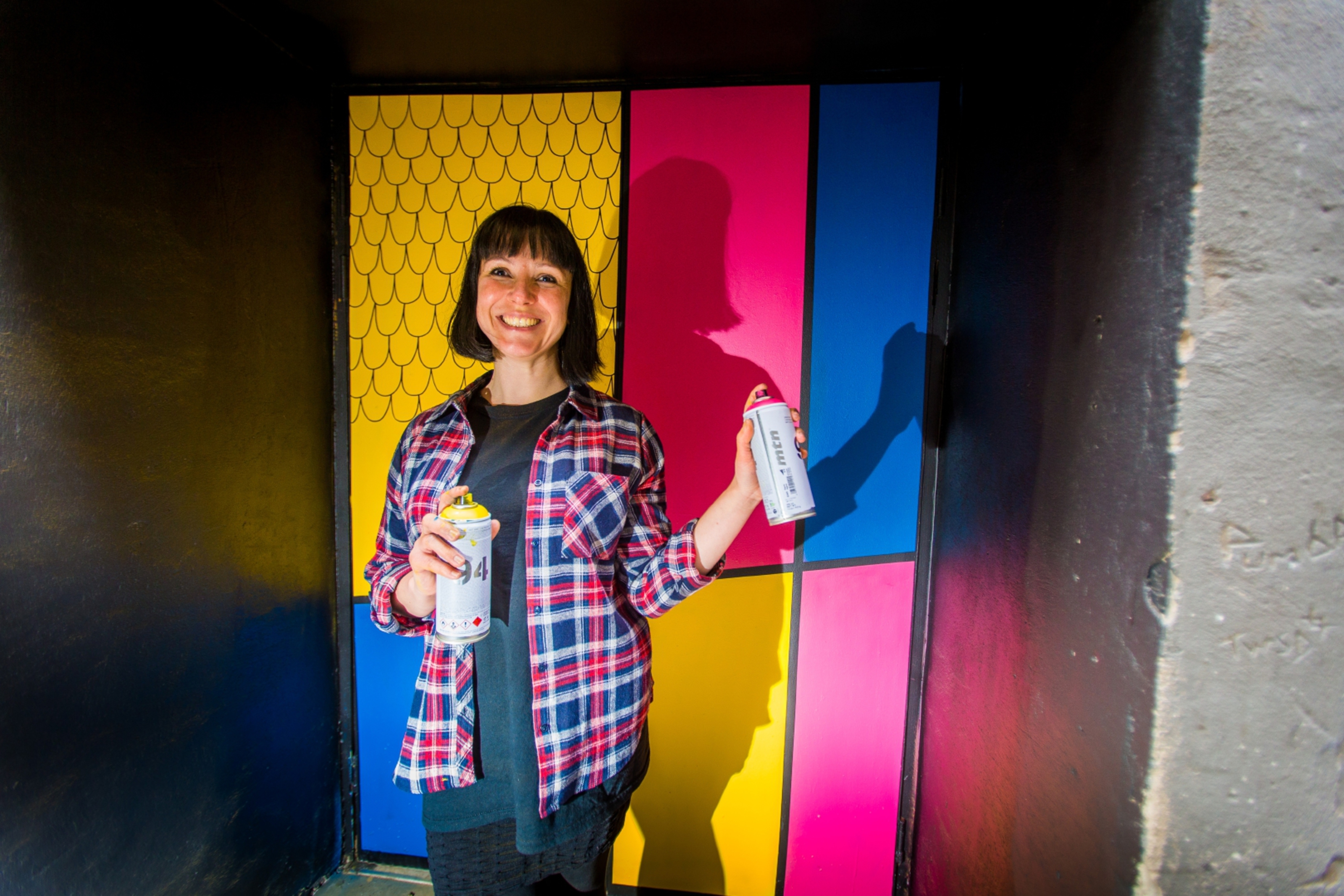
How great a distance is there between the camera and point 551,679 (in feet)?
3.39

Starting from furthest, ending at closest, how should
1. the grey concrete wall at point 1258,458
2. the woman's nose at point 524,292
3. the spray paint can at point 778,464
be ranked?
1. the woman's nose at point 524,292
2. the spray paint can at point 778,464
3. the grey concrete wall at point 1258,458

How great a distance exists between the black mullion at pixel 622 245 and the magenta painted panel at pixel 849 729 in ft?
2.63

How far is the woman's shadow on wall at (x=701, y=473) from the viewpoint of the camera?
4.97ft

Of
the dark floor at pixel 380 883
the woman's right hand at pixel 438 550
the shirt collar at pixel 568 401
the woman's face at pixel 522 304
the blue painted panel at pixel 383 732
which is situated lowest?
the dark floor at pixel 380 883

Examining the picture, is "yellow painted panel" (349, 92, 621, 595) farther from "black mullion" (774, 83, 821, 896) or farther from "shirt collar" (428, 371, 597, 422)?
"black mullion" (774, 83, 821, 896)

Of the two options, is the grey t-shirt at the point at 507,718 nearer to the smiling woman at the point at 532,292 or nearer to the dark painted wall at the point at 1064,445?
the smiling woman at the point at 532,292

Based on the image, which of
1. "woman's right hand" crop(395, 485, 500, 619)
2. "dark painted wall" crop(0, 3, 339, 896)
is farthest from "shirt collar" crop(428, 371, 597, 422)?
"dark painted wall" crop(0, 3, 339, 896)

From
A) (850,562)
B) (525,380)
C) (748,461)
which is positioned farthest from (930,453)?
(525,380)

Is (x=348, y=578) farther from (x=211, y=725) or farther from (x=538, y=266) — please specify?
(x=538, y=266)

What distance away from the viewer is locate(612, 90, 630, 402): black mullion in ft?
4.96

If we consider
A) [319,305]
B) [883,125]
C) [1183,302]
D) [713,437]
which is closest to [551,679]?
[713,437]

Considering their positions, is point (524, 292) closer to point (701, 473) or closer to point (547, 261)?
point (547, 261)

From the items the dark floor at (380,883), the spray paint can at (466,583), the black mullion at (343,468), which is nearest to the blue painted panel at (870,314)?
the spray paint can at (466,583)

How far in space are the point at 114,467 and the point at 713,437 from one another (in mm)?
1334
